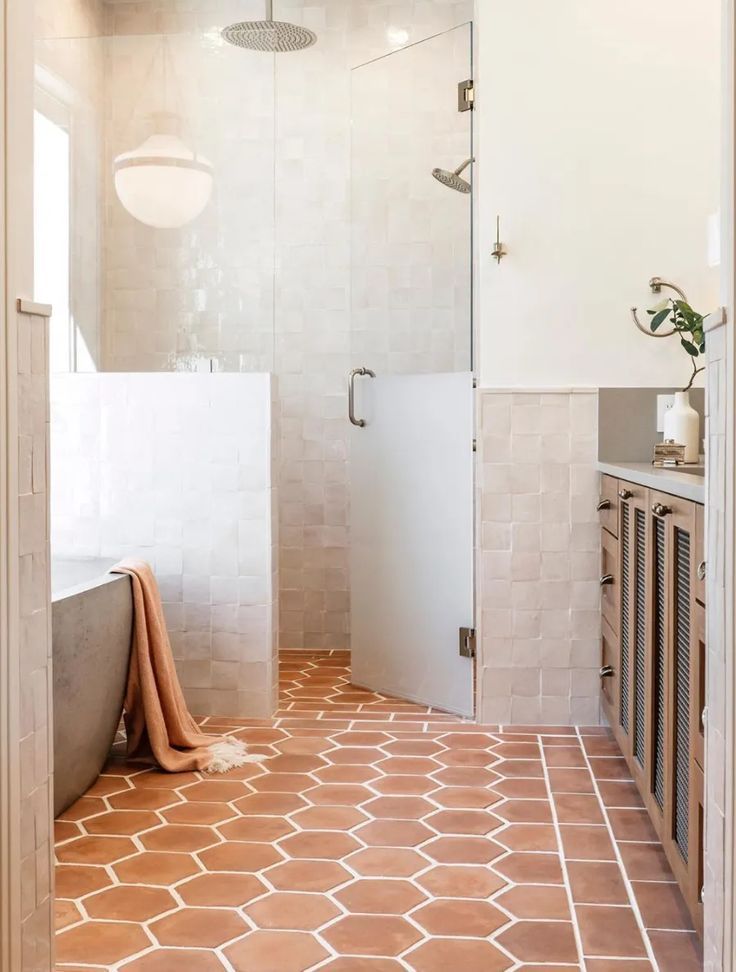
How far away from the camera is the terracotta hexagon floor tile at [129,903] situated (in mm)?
2129

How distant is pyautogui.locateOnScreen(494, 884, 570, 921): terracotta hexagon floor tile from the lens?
2133 mm

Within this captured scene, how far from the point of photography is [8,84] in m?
1.51

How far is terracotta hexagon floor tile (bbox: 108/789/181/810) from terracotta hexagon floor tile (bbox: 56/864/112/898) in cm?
41

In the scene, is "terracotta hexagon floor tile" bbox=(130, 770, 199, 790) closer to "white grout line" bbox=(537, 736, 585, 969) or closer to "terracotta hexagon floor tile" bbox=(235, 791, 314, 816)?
"terracotta hexagon floor tile" bbox=(235, 791, 314, 816)

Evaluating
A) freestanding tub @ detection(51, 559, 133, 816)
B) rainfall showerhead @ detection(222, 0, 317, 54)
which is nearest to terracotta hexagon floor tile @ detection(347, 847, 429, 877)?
freestanding tub @ detection(51, 559, 133, 816)

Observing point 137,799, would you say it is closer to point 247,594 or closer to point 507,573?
point 247,594

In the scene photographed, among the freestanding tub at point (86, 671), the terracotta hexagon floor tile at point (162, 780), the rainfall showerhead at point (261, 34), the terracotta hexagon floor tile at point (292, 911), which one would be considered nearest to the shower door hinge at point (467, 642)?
the terracotta hexagon floor tile at point (162, 780)

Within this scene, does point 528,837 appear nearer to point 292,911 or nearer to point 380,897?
point 380,897

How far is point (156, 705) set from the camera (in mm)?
3150

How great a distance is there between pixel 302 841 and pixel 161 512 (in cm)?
152

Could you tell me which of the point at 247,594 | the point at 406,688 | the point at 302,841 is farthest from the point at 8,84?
the point at 406,688

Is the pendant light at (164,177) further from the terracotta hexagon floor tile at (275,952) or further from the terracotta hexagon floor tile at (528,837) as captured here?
the terracotta hexagon floor tile at (275,952)

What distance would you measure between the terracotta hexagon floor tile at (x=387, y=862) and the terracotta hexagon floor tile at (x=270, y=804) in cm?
35

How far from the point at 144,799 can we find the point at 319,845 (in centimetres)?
61
